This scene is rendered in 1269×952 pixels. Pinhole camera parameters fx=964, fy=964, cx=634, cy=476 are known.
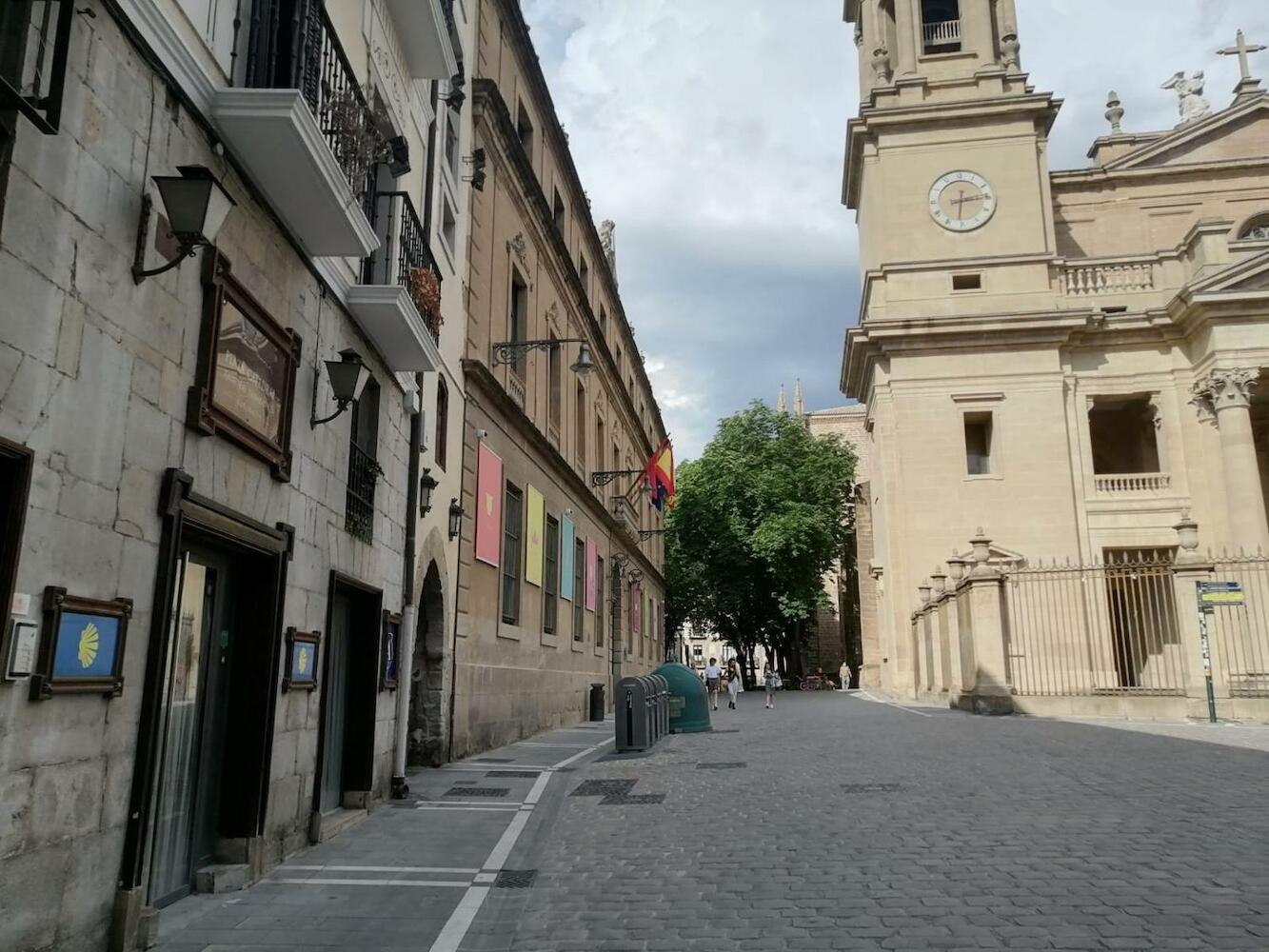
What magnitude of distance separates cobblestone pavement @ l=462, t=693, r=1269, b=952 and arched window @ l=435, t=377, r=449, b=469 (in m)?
4.52

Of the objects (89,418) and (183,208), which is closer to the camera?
(89,418)

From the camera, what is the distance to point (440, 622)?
1261cm

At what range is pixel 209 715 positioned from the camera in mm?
6027

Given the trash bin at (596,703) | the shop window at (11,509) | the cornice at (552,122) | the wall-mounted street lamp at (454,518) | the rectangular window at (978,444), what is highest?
the cornice at (552,122)

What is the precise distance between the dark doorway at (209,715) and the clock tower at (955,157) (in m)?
29.2

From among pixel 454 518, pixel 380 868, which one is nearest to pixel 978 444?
pixel 454 518

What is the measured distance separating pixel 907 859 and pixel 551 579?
14.1m

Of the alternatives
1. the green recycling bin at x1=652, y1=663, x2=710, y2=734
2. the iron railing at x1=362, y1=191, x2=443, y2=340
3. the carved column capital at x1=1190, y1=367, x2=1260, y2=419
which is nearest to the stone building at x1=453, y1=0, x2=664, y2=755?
the green recycling bin at x1=652, y1=663, x2=710, y2=734

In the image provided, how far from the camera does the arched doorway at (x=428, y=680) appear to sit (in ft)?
40.4

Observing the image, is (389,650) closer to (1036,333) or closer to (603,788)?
(603,788)

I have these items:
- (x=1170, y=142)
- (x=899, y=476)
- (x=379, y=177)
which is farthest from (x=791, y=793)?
(x=1170, y=142)

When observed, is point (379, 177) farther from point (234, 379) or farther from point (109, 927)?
point (109, 927)

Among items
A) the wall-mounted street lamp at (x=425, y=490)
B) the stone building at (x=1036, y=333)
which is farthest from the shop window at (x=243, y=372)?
the stone building at (x=1036, y=333)

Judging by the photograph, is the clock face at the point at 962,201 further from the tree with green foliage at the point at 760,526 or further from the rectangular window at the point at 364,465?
the rectangular window at the point at 364,465
